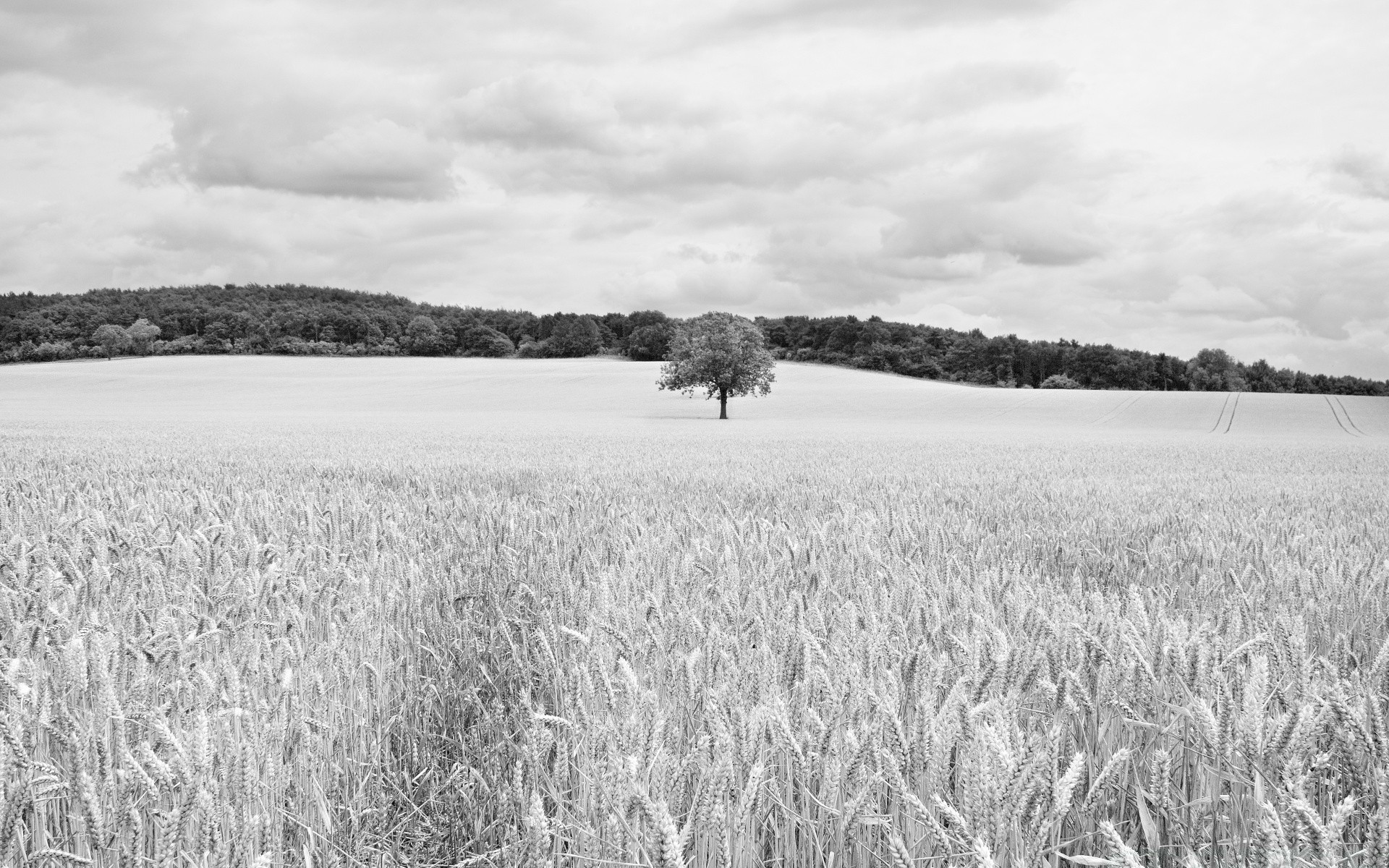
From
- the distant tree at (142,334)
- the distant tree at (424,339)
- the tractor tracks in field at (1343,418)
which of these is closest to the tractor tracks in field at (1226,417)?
the tractor tracks in field at (1343,418)

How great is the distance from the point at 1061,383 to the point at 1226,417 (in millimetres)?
65721

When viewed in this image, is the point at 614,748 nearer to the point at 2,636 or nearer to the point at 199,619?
the point at 199,619

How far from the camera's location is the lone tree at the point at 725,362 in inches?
2430

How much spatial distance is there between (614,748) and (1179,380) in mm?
147832

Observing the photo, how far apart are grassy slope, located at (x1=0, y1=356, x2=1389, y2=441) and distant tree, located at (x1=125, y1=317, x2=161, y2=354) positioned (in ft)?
55.7

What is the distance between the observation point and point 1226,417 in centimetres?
5903

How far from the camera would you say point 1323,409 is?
6384 cm

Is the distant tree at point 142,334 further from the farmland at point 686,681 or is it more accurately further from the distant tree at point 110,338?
the farmland at point 686,681

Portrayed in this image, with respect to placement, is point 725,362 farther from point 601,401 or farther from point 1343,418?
point 1343,418

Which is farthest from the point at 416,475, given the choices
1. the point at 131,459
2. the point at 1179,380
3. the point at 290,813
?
the point at 1179,380

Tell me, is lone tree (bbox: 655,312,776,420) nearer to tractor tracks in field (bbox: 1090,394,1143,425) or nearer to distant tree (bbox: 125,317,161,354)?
tractor tracks in field (bbox: 1090,394,1143,425)

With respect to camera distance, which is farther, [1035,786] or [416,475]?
[416,475]

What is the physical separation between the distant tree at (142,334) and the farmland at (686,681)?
132296 millimetres

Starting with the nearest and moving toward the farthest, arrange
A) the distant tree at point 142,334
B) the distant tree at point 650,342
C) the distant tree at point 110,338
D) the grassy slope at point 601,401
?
1. the grassy slope at point 601,401
2. the distant tree at point 110,338
3. the distant tree at point 142,334
4. the distant tree at point 650,342
